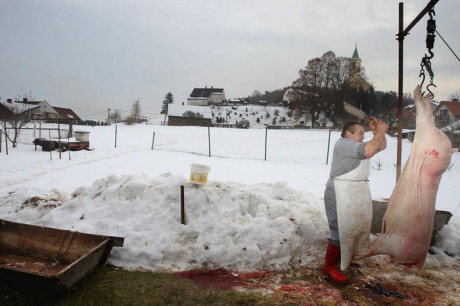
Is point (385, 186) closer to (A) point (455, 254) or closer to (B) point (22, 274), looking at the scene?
(A) point (455, 254)

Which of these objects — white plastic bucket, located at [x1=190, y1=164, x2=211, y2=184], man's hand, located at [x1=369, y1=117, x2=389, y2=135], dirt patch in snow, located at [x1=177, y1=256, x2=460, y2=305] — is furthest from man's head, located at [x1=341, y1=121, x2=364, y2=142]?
white plastic bucket, located at [x1=190, y1=164, x2=211, y2=184]

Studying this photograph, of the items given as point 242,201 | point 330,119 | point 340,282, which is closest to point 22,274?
point 242,201

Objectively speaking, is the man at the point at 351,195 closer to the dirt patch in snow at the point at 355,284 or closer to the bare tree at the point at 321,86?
the dirt patch in snow at the point at 355,284

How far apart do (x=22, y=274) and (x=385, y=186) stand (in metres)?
9.21

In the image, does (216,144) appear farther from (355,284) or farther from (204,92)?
(204,92)

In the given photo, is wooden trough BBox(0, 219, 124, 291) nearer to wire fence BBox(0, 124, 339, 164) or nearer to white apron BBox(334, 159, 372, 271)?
white apron BBox(334, 159, 372, 271)

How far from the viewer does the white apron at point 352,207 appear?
3.05m

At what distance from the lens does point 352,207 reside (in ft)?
9.99

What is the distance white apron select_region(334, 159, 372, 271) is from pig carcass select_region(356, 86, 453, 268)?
0.28 m

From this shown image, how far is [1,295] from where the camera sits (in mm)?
2818

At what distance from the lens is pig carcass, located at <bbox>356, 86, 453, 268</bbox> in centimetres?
286

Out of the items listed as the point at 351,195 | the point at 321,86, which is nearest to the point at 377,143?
the point at 351,195

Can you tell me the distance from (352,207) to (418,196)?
67cm

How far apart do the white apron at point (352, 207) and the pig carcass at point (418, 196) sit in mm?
279
